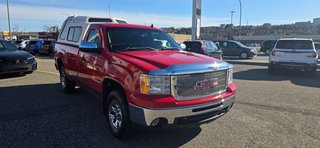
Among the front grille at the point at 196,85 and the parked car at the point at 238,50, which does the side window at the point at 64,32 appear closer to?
the front grille at the point at 196,85

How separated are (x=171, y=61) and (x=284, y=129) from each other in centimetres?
250

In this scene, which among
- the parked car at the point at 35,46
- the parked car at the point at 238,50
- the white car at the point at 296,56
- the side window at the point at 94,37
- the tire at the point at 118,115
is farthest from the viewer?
the parked car at the point at 35,46

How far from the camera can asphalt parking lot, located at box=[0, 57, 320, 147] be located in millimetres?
4055

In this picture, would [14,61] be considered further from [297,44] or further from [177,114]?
[297,44]

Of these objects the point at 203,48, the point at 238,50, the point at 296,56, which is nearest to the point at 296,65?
the point at 296,56

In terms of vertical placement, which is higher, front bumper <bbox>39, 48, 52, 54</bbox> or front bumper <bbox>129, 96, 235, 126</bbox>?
front bumper <bbox>39, 48, 52, 54</bbox>

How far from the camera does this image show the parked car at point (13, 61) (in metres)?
9.54

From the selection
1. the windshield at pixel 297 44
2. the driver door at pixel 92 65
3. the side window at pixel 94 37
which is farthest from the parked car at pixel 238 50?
the side window at pixel 94 37

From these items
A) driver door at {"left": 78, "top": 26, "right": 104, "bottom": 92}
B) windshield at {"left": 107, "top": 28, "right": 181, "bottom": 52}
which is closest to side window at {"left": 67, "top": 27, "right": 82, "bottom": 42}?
driver door at {"left": 78, "top": 26, "right": 104, "bottom": 92}

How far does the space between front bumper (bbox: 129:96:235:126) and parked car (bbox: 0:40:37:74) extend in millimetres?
7938

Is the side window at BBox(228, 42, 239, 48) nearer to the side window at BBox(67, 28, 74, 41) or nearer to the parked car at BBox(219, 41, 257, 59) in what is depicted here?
the parked car at BBox(219, 41, 257, 59)

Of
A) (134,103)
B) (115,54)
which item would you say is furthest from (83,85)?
(134,103)

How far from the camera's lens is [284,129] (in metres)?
4.62

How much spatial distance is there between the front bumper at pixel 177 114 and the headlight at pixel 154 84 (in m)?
0.26
